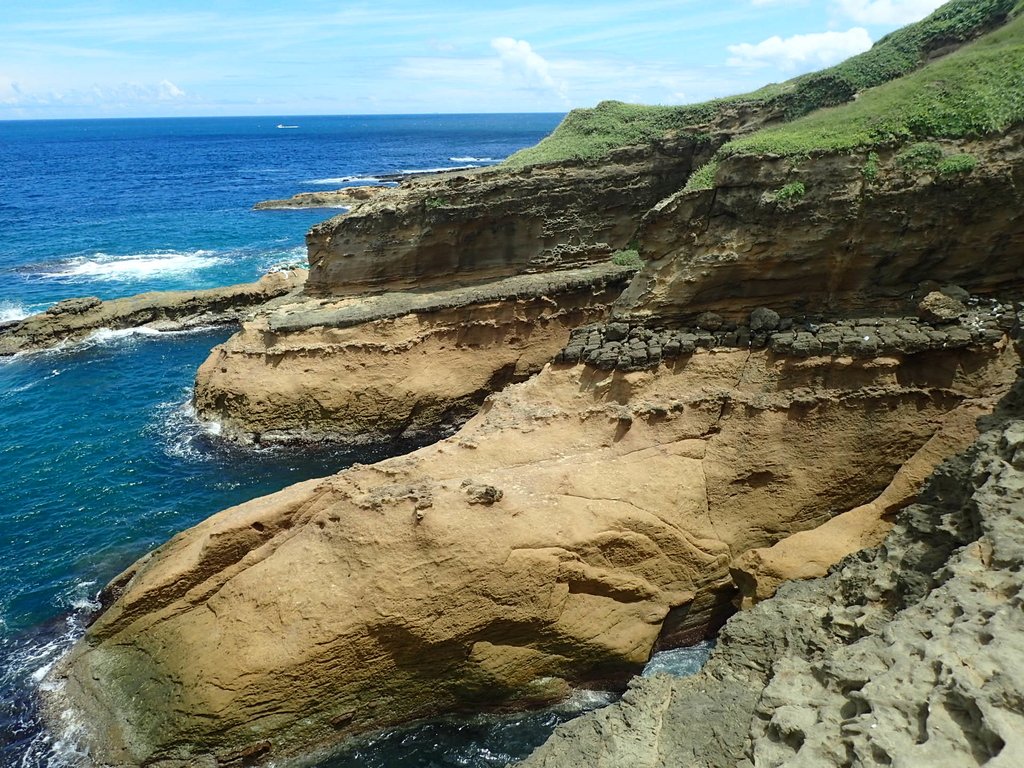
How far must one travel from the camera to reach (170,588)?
12.1 meters

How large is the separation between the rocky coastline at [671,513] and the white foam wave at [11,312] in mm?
23733

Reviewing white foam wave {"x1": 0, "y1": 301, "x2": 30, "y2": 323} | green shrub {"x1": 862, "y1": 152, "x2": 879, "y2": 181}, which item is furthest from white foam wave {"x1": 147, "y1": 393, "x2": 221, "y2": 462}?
green shrub {"x1": 862, "y1": 152, "x2": 879, "y2": 181}

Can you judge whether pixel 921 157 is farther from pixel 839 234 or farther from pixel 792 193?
pixel 792 193

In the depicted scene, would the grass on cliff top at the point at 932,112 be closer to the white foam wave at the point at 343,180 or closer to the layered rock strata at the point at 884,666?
the layered rock strata at the point at 884,666

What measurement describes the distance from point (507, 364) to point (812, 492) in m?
10.6

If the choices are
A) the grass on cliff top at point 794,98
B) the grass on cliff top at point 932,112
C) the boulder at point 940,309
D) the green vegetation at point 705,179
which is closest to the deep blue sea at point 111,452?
the boulder at point 940,309

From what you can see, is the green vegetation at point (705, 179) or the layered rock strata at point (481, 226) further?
the layered rock strata at point (481, 226)

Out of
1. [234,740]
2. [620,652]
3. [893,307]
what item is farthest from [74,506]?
[893,307]

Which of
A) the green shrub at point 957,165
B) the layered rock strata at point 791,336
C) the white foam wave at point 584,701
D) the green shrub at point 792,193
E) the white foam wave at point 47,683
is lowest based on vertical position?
the white foam wave at point 584,701

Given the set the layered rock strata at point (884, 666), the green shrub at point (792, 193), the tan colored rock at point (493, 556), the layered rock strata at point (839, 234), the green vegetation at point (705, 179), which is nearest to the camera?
the layered rock strata at point (884, 666)

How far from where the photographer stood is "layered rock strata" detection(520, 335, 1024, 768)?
5.88 m

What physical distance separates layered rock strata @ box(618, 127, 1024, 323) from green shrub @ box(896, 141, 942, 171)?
0.30ft

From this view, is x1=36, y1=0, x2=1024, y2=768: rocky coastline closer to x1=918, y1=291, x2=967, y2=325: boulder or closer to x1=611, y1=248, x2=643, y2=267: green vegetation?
x1=918, y1=291, x2=967, y2=325: boulder

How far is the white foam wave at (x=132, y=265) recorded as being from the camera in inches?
1578
